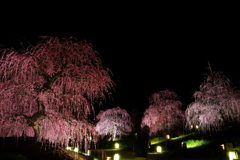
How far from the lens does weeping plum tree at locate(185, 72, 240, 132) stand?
17.3 m

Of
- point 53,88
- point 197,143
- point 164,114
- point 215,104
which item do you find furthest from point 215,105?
point 53,88

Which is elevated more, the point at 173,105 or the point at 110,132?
the point at 173,105

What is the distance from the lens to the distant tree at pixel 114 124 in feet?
98.9

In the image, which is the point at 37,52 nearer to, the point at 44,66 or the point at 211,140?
the point at 44,66

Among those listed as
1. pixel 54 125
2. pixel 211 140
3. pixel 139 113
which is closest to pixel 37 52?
pixel 54 125

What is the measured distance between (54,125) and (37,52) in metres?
3.27

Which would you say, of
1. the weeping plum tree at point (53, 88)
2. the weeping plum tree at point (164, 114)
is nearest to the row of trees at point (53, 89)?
the weeping plum tree at point (53, 88)

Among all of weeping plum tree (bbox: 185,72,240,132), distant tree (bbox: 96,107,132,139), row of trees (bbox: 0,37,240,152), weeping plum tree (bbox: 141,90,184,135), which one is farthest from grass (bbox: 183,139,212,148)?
distant tree (bbox: 96,107,132,139)

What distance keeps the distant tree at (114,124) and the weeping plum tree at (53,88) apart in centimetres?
2150

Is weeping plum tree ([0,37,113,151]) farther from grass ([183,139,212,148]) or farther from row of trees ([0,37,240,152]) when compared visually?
grass ([183,139,212,148])

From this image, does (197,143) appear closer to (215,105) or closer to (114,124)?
(215,105)

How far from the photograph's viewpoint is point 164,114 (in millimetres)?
26891

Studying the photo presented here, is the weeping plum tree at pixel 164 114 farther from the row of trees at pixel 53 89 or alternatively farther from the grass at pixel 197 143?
the row of trees at pixel 53 89

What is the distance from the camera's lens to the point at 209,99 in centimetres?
1844
